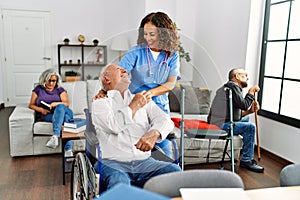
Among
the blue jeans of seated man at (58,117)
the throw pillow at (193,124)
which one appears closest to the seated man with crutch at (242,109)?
the throw pillow at (193,124)

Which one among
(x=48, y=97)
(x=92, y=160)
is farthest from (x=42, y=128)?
(x=92, y=160)

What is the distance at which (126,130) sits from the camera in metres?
1.23

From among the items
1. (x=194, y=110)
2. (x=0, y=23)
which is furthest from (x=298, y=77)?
Answer: (x=0, y=23)

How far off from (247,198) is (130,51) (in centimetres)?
74

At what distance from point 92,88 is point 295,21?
8.76ft

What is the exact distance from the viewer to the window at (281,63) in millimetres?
3016

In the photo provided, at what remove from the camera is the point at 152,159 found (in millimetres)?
1349

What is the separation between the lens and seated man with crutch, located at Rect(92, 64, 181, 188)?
1.18 metres

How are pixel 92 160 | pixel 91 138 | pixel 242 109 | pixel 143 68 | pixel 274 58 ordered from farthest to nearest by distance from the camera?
pixel 274 58, pixel 242 109, pixel 92 160, pixel 91 138, pixel 143 68

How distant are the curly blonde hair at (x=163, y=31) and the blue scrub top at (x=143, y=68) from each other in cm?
3

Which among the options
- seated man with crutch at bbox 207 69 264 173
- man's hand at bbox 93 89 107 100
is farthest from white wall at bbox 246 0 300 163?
man's hand at bbox 93 89 107 100

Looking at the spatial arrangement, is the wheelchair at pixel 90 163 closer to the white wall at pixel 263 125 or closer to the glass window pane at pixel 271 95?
the white wall at pixel 263 125

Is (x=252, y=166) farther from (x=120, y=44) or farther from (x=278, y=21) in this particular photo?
(x=120, y=44)

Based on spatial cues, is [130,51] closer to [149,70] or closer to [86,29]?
[149,70]
